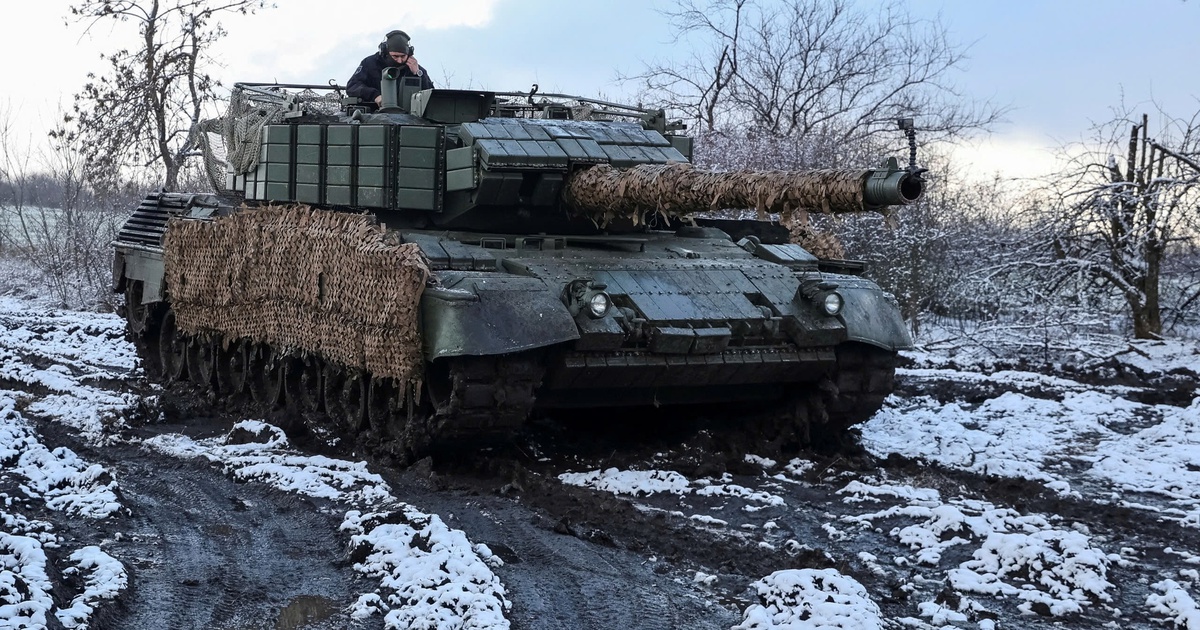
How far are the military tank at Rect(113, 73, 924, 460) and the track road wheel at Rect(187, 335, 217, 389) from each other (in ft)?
1.00

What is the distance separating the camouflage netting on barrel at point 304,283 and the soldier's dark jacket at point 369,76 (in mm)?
1399

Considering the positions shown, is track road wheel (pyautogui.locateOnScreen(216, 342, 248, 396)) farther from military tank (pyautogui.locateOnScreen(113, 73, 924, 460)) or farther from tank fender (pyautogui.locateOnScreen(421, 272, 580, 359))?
tank fender (pyautogui.locateOnScreen(421, 272, 580, 359))

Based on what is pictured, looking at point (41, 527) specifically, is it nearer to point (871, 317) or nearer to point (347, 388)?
point (347, 388)

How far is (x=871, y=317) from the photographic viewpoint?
966 cm

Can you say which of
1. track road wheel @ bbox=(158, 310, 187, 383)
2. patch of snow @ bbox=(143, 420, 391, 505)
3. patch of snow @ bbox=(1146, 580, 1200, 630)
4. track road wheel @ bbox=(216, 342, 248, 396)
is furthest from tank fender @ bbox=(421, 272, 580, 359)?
track road wheel @ bbox=(158, 310, 187, 383)

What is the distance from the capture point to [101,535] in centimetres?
709

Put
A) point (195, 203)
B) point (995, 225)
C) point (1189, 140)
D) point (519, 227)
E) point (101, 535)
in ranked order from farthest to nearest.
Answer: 1. point (995, 225)
2. point (1189, 140)
3. point (195, 203)
4. point (519, 227)
5. point (101, 535)

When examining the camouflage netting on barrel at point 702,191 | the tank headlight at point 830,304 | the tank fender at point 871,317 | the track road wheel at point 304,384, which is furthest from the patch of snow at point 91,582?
the tank fender at point 871,317

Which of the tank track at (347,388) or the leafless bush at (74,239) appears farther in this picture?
the leafless bush at (74,239)

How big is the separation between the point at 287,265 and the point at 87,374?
13.9 feet

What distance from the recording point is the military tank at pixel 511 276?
8.55m

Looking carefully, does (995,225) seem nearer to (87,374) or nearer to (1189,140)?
(1189,140)

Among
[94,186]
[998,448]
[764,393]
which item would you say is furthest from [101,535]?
[94,186]

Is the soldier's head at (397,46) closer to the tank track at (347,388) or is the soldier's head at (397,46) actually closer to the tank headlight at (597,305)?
the tank track at (347,388)
